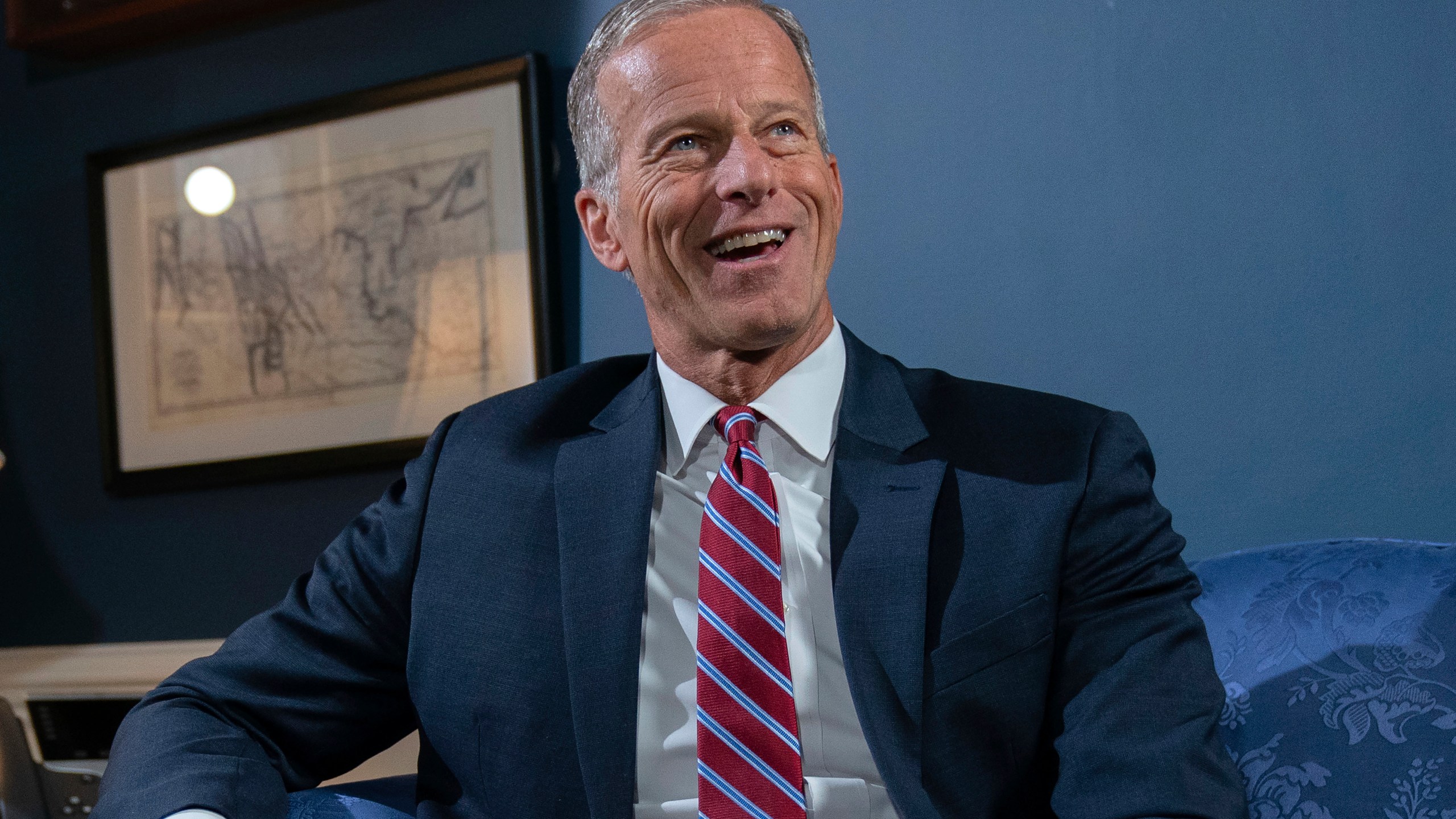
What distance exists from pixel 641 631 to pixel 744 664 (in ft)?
0.41

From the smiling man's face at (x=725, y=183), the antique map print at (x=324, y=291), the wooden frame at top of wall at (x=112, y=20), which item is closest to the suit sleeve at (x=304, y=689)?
the smiling man's face at (x=725, y=183)

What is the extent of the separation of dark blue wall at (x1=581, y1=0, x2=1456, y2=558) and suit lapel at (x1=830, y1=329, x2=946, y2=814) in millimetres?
503

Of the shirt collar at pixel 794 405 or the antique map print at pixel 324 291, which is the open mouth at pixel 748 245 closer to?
the shirt collar at pixel 794 405

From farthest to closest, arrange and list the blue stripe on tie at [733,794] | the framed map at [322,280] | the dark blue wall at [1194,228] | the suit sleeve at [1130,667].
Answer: the framed map at [322,280], the dark blue wall at [1194,228], the blue stripe on tie at [733,794], the suit sleeve at [1130,667]

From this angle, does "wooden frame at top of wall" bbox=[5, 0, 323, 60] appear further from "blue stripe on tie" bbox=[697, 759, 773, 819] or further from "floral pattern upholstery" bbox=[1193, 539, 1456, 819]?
"floral pattern upholstery" bbox=[1193, 539, 1456, 819]

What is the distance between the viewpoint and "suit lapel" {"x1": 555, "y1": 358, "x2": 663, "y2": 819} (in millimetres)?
1138

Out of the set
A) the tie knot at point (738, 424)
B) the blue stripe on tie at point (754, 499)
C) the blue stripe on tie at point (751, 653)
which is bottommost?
the blue stripe on tie at point (751, 653)

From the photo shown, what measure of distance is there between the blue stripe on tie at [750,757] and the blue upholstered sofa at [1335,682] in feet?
1.12

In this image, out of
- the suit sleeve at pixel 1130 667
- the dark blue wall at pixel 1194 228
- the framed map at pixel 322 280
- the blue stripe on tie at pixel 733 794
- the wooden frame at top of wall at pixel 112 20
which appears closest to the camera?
the suit sleeve at pixel 1130 667

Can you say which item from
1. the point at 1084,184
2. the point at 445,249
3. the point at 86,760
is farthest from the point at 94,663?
the point at 1084,184

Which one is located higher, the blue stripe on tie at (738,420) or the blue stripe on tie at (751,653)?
the blue stripe on tie at (738,420)

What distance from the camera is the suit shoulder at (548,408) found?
4.37 ft

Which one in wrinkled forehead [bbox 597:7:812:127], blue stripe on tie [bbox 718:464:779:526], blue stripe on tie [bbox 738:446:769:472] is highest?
wrinkled forehead [bbox 597:7:812:127]

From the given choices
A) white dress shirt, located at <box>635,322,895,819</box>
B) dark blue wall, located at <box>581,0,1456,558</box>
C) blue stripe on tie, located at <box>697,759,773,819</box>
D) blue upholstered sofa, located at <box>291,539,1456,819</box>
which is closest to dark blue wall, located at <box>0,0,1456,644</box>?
dark blue wall, located at <box>581,0,1456,558</box>
